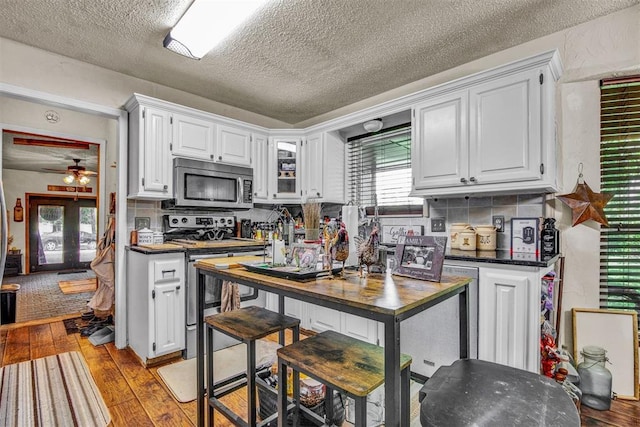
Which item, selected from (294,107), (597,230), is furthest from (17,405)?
(597,230)

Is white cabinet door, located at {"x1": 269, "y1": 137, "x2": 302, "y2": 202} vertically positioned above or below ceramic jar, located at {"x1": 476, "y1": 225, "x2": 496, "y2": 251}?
above

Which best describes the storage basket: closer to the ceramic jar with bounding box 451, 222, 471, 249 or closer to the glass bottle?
the ceramic jar with bounding box 451, 222, 471, 249

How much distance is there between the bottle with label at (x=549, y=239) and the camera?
214 cm

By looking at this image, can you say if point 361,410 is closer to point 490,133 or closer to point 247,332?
point 247,332

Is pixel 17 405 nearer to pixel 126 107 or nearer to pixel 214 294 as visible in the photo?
pixel 214 294

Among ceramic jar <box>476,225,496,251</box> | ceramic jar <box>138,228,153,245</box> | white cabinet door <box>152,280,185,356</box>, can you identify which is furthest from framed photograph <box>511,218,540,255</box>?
ceramic jar <box>138,228,153,245</box>

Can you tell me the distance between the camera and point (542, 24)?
2.26 meters

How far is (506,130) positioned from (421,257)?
1.47 m

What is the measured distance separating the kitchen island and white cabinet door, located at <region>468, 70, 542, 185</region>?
128cm

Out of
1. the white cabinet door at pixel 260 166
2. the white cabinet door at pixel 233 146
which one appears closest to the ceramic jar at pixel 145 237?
the white cabinet door at pixel 233 146

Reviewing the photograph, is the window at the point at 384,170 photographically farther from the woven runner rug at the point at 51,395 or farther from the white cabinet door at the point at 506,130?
the woven runner rug at the point at 51,395

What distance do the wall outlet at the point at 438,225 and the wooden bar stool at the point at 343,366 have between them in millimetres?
1749

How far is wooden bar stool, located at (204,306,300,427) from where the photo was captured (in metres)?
1.36

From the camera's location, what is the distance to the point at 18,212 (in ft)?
23.9
